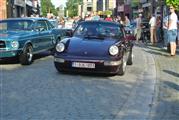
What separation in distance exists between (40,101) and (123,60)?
12.8ft

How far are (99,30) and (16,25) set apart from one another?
3.54 m

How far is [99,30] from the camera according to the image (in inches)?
478

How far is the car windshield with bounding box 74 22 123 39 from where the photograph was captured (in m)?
11.9

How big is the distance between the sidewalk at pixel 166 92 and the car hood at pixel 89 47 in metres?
1.53

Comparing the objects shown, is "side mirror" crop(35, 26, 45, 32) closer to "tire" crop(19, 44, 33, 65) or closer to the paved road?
"tire" crop(19, 44, 33, 65)

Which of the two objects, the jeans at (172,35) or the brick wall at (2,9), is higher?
the brick wall at (2,9)

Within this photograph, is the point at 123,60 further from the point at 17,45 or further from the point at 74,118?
the point at 74,118

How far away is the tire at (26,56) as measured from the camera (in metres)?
13.0

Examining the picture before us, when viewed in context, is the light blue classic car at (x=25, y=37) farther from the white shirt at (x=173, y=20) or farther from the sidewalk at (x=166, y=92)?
the white shirt at (x=173, y=20)

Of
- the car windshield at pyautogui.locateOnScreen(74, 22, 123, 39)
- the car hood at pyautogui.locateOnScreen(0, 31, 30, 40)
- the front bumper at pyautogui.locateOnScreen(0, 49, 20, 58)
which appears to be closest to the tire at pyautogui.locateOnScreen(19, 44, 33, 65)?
the front bumper at pyautogui.locateOnScreen(0, 49, 20, 58)

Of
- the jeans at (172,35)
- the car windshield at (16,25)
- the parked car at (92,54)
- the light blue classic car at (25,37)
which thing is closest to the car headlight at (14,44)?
the light blue classic car at (25,37)

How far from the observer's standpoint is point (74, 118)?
6.69m

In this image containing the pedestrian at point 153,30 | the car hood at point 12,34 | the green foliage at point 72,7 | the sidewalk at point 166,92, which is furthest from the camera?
the green foliage at point 72,7

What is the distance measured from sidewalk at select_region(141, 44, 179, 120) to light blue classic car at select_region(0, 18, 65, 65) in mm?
3928
